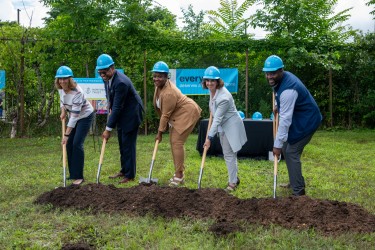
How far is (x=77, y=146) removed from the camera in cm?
692

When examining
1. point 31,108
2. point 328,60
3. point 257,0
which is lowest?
point 31,108

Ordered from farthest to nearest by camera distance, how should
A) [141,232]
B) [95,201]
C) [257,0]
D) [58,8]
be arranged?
[257,0] < [58,8] < [95,201] < [141,232]

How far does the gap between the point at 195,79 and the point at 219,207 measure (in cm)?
904

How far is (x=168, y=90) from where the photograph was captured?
6918mm

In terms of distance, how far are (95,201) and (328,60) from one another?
35.0 ft

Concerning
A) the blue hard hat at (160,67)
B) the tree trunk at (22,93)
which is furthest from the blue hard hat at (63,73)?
the tree trunk at (22,93)

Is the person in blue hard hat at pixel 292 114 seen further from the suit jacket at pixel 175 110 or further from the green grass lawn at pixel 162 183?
the suit jacket at pixel 175 110

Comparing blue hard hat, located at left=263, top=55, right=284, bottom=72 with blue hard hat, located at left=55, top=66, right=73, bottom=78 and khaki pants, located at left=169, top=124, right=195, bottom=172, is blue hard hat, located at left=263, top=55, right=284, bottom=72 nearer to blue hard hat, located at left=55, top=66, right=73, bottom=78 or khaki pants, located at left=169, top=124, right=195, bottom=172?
khaki pants, located at left=169, top=124, right=195, bottom=172

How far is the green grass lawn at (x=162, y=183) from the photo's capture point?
4379mm

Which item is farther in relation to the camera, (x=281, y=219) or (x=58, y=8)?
(x=58, y=8)

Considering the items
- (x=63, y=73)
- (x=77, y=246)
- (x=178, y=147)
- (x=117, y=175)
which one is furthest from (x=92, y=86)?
(x=77, y=246)

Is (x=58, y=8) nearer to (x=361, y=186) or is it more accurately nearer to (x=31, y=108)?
(x=31, y=108)

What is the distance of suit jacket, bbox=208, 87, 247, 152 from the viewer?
6.61m

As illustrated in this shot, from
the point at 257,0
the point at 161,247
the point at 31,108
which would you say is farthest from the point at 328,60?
the point at 161,247
